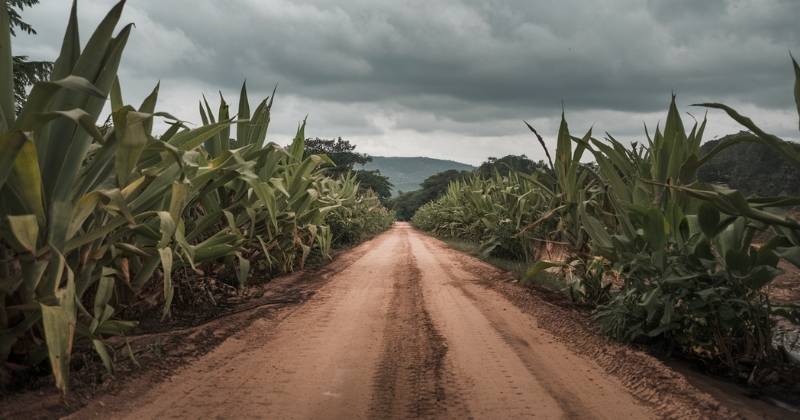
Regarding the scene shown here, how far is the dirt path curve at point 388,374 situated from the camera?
7.88ft

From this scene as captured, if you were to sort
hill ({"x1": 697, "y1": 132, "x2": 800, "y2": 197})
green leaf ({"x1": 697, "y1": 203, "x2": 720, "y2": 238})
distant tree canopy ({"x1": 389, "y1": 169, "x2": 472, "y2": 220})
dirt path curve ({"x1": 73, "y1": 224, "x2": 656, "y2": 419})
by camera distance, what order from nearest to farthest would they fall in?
dirt path curve ({"x1": 73, "y1": 224, "x2": 656, "y2": 419}) < green leaf ({"x1": 697, "y1": 203, "x2": 720, "y2": 238}) < hill ({"x1": 697, "y1": 132, "x2": 800, "y2": 197}) < distant tree canopy ({"x1": 389, "y1": 169, "x2": 472, "y2": 220})

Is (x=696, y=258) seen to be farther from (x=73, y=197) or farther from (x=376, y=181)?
(x=376, y=181)

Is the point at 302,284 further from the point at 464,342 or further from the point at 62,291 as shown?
the point at 62,291

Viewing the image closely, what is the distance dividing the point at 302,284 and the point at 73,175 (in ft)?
13.4

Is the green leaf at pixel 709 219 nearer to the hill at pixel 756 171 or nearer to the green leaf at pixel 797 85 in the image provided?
the green leaf at pixel 797 85

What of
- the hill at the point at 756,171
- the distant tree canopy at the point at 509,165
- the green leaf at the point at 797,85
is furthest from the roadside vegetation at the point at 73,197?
the hill at the point at 756,171

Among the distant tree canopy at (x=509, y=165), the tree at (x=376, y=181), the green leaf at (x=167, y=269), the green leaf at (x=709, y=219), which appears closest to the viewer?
the green leaf at (x=167, y=269)

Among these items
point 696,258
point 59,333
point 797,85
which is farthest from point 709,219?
point 59,333

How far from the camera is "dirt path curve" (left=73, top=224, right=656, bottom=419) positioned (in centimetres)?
240

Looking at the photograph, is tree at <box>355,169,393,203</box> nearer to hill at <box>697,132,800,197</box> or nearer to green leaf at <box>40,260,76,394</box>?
hill at <box>697,132,800,197</box>

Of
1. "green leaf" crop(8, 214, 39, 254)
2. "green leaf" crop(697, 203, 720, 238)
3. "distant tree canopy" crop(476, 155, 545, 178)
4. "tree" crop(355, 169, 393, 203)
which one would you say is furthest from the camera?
"tree" crop(355, 169, 393, 203)

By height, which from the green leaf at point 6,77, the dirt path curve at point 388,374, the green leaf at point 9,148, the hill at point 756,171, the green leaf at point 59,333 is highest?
the hill at point 756,171

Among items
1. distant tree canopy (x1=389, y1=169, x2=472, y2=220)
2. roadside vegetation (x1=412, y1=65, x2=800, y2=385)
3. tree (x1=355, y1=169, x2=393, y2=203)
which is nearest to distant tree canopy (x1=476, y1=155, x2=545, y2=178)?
roadside vegetation (x1=412, y1=65, x2=800, y2=385)

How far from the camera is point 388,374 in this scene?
2889 millimetres
